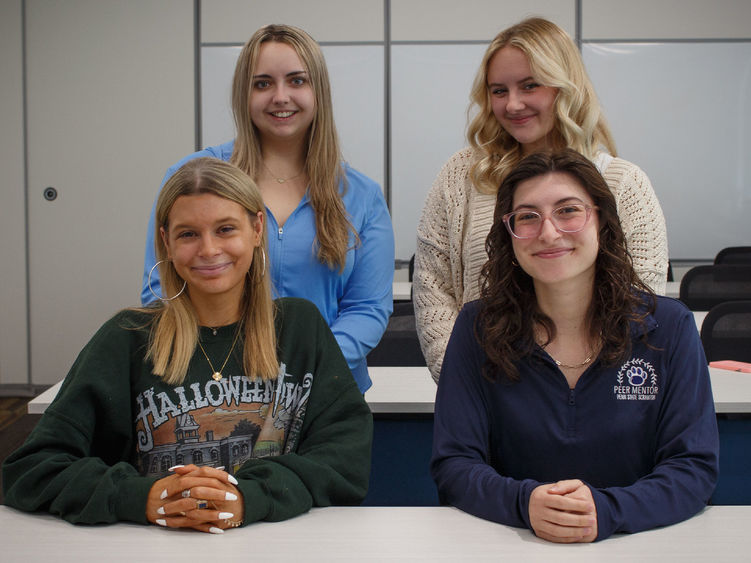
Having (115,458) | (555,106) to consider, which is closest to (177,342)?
(115,458)

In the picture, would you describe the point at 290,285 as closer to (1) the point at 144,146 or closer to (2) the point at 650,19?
(1) the point at 144,146

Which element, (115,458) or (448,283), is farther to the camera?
(448,283)

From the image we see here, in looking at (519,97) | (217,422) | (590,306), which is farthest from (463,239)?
(217,422)

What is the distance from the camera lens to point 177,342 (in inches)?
62.0

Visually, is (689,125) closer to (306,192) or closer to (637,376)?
(306,192)

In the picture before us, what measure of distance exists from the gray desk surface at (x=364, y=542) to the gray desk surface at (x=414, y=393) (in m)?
0.80

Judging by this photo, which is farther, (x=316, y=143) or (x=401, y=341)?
(x=401, y=341)

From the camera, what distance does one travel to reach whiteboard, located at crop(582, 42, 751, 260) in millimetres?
5355

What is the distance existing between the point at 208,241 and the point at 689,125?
15.1ft

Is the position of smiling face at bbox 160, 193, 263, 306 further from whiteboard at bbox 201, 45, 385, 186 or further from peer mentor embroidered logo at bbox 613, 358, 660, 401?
whiteboard at bbox 201, 45, 385, 186

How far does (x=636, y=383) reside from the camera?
152 cm

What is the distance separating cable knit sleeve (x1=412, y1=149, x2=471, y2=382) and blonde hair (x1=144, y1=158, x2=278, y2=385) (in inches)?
21.0

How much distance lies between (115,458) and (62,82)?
14.8 feet

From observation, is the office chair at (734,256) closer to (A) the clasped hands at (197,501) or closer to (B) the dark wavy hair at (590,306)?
(B) the dark wavy hair at (590,306)
